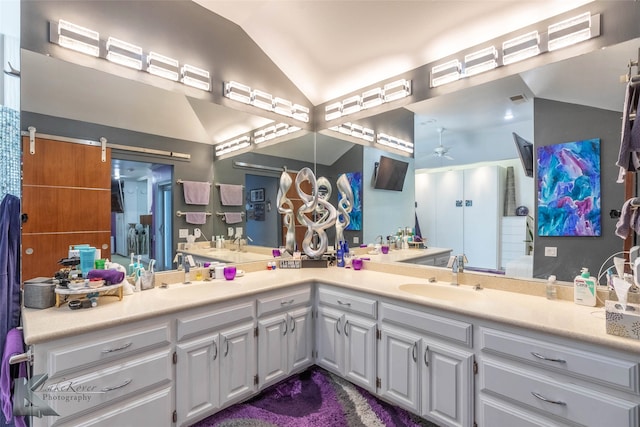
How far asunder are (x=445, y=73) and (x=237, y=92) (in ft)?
5.82

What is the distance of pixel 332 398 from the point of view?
2086 millimetres

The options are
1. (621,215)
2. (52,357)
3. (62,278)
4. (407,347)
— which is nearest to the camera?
(52,357)

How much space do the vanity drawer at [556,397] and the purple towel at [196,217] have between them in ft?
7.16

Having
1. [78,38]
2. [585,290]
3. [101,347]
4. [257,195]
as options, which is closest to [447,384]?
[585,290]

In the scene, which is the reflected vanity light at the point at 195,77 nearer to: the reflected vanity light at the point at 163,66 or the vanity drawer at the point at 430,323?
the reflected vanity light at the point at 163,66

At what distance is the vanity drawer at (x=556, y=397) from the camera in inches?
47.2

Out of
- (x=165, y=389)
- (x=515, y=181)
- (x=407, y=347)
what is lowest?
(x=165, y=389)

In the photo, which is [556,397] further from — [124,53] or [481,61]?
[124,53]

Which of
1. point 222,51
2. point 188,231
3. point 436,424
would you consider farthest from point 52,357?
point 222,51

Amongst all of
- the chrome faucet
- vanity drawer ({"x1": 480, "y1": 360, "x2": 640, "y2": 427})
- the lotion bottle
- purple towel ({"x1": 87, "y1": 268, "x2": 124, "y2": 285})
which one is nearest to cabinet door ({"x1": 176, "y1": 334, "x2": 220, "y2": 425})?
purple towel ({"x1": 87, "y1": 268, "x2": 124, "y2": 285})

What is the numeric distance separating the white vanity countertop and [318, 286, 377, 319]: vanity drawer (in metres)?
0.08

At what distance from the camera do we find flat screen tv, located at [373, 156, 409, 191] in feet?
9.10

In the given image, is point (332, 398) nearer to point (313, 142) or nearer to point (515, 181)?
point (515, 181)

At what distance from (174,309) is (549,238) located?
2292 millimetres
